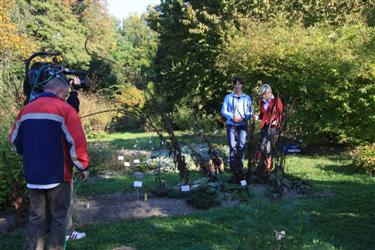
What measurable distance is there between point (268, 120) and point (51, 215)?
4.95 meters

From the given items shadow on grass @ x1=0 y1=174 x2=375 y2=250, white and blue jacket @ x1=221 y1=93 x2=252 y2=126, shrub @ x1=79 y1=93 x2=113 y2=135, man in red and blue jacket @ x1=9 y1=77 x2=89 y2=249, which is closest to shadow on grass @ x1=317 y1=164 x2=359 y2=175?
white and blue jacket @ x1=221 y1=93 x2=252 y2=126

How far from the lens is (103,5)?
42281mm

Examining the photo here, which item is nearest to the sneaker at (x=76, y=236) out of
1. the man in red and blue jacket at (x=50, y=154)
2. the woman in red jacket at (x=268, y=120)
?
the man in red and blue jacket at (x=50, y=154)

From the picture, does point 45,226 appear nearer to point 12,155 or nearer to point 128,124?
point 12,155

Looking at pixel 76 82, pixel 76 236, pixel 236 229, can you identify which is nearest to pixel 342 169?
pixel 236 229

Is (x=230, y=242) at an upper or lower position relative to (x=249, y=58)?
lower

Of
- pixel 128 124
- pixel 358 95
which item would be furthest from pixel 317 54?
pixel 128 124

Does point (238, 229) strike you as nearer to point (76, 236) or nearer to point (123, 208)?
point (76, 236)

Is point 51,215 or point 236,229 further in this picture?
point 236,229

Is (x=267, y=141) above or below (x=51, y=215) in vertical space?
above

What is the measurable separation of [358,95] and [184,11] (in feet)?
49.6

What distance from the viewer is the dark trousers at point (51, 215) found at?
3.96 meters

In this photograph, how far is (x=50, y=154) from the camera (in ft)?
12.7

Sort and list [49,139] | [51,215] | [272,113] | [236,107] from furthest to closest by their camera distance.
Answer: [236,107] → [272,113] → [51,215] → [49,139]
